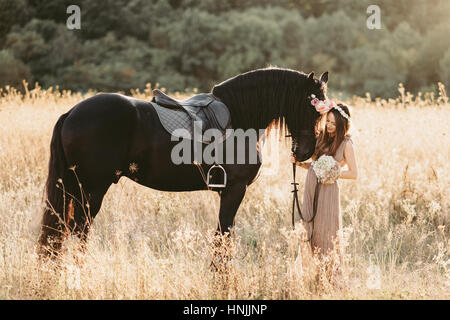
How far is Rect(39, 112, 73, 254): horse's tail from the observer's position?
3641mm

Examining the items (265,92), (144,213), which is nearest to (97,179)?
(265,92)

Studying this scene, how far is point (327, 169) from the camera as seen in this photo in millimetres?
3715

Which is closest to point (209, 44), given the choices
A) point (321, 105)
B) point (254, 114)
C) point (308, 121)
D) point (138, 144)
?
point (254, 114)

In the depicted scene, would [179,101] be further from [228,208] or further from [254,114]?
[228,208]

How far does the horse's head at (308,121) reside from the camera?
375cm

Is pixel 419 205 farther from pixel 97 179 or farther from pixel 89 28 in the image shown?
pixel 89 28

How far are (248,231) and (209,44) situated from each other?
19196mm

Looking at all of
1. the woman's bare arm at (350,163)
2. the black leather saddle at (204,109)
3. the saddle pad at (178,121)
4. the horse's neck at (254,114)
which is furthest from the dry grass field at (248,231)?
the saddle pad at (178,121)

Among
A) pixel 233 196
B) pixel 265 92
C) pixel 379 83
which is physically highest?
pixel 379 83

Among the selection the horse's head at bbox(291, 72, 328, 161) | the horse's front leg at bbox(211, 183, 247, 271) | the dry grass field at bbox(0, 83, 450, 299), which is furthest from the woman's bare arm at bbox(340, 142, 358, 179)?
the horse's front leg at bbox(211, 183, 247, 271)

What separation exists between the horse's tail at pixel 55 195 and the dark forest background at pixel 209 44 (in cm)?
1679
